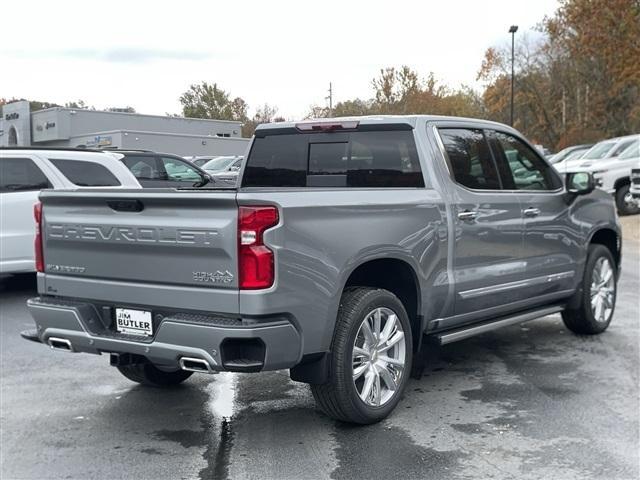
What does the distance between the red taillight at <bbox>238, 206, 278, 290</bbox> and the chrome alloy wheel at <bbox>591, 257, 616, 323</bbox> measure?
4136 mm

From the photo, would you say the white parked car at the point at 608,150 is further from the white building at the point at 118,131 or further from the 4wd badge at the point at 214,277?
the 4wd badge at the point at 214,277

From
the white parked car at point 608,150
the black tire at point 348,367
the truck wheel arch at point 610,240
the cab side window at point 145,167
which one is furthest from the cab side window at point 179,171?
the white parked car at point 608,150

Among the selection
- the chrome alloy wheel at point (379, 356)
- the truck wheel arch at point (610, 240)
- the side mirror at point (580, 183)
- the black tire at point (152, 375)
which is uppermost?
the side mirror at point (580, 183)

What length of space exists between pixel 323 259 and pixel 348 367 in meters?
0.68

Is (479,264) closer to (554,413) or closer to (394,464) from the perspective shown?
(554,413)

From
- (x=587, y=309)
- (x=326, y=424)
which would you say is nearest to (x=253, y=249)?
(x=326, y=424)

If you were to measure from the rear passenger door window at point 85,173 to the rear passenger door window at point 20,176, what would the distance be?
0.26m

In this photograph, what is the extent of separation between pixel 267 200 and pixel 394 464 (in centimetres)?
162

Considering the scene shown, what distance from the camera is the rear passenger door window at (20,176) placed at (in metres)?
9.16

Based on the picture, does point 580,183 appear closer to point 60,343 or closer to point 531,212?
point 531,212

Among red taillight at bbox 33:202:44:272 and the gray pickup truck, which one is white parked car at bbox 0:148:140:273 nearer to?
the gray pickup truck

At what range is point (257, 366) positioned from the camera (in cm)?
399

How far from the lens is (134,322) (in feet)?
14.4

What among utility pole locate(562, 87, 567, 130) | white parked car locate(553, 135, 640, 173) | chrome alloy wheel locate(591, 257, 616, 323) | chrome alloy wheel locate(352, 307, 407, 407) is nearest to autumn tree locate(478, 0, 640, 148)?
utility pole locate(562, 87, 567, 130)
